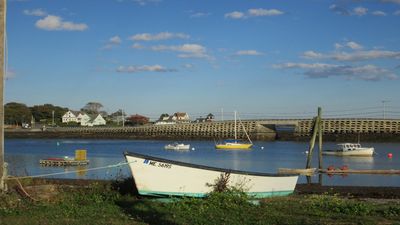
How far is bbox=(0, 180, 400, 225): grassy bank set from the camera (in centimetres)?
1062

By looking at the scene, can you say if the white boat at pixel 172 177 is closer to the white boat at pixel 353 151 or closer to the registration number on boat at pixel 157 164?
the registration number on boat at pixel 157 164

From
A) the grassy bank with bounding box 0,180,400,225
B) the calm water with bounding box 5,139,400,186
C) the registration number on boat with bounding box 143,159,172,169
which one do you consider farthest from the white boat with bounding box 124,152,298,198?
the calm water with bounding box 5,139,400,186

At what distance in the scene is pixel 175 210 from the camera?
39.3ft

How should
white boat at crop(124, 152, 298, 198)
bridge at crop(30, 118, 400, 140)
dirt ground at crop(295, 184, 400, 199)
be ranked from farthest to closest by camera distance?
bridge at crop(30, 118, 400, 140)
dirt ground at crop(295, 184, 400, 199)
white boat at crop(124, 152, 298, 198)

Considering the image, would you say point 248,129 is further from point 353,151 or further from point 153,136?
point 353,151

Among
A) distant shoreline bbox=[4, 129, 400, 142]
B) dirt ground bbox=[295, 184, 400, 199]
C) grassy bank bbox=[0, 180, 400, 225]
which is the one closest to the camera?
grassy bank bbox=[0, 180, 400, 225]

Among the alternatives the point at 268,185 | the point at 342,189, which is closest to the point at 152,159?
the point at 268,185

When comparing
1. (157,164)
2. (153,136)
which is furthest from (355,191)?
(153,136)

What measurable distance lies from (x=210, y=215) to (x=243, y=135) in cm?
13178

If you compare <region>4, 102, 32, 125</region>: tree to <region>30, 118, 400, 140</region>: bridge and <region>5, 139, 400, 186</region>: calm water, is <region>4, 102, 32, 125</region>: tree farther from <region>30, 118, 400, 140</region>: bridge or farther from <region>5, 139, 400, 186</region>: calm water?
<region>5, 139, 400, 186</region>: calm water

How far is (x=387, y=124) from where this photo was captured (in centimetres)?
12975

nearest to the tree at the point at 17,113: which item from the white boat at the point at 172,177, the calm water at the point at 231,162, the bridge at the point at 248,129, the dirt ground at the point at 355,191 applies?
the bridge at the point at 248,129

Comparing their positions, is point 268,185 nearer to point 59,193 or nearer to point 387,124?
point 59,193

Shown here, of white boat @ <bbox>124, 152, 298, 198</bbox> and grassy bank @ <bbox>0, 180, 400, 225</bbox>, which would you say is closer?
grassy bank @ <bbox>0, 180, 400, 225</bbox>
